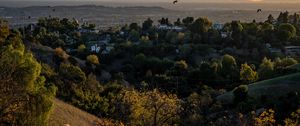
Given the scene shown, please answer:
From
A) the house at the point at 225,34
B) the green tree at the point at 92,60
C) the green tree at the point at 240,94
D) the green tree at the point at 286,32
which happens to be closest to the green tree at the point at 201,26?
the house at the point at 225,34

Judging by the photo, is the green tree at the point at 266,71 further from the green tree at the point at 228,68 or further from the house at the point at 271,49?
the house at the point at 271,49

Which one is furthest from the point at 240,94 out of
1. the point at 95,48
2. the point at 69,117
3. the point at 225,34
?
the point at 225,34

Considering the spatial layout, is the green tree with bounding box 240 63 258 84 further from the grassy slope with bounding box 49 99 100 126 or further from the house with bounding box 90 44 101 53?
the house with bounding box 90 44 101 53

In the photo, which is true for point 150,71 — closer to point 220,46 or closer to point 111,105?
point 220,46

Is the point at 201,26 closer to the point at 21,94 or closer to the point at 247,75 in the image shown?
the point at 247,75

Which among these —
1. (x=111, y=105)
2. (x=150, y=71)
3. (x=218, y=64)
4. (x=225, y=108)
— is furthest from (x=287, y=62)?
(x=111, y=105)

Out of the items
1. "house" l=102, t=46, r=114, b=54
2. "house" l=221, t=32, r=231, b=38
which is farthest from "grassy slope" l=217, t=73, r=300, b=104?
"house" l=221, t=32, r=231, b=38
